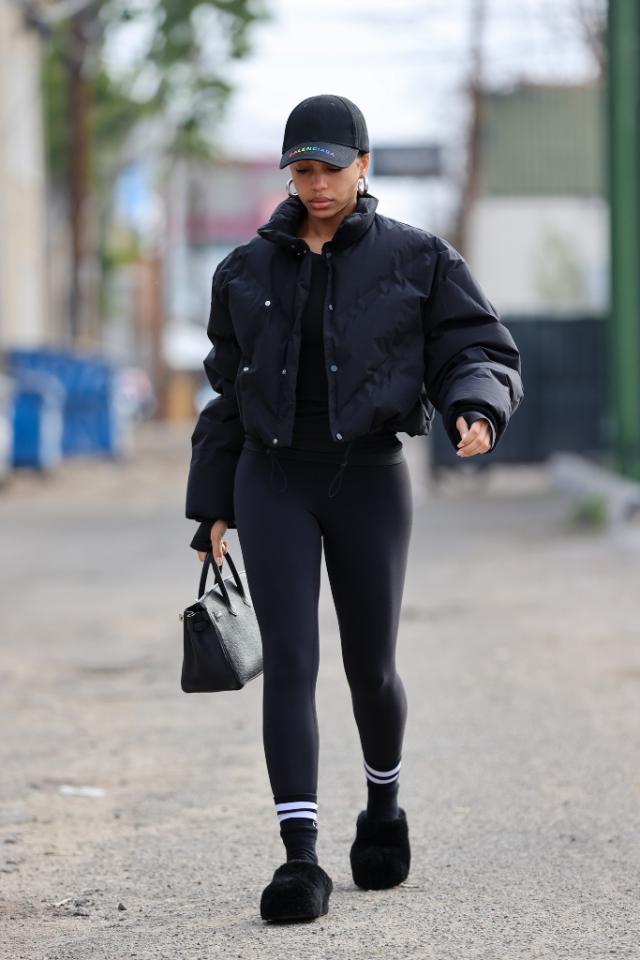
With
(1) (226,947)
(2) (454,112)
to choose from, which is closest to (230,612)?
(1) (226,947)

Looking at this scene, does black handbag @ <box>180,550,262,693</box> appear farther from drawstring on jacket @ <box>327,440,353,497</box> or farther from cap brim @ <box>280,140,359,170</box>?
cap brim @ <box>280,140,359,170</box>

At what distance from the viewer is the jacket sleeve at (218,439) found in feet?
15.0

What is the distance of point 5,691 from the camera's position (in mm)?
7922

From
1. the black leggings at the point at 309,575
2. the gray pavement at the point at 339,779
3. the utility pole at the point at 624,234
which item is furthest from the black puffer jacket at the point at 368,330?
the utility pole at the point at 624,234

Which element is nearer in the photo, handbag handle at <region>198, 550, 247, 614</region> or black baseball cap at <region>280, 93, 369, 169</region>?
black baseball cap at <region>280, 93, 369, 169</region>

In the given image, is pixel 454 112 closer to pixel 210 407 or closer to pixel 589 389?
pixel 589 389

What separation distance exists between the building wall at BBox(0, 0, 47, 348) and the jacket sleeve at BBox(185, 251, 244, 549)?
22.0 meters

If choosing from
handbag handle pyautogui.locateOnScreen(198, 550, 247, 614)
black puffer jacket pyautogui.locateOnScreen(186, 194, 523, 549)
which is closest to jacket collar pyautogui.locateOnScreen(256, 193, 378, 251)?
black puffer jacket pyautogui.locateOnScreen(186, 194, 523, 549)

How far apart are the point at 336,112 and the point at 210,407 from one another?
0.75m

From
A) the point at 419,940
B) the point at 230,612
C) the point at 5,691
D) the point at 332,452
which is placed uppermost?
the point at 332,452

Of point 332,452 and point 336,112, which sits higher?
point 336,112

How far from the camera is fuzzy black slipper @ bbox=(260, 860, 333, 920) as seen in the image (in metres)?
4.26

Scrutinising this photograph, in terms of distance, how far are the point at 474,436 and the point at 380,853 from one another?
110 centimetres

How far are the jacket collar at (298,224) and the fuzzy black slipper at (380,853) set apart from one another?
4.54ft
